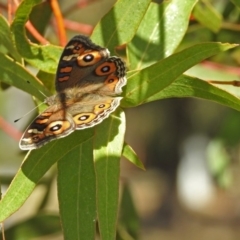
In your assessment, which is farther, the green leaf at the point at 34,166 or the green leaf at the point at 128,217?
the green leaf at the point at 128,217

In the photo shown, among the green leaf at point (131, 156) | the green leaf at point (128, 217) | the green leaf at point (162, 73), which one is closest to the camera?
the green leaf at point (162, 73)

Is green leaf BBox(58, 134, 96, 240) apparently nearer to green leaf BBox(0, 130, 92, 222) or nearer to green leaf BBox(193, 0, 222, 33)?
green leaf BBox(0, 130, 92, 222)

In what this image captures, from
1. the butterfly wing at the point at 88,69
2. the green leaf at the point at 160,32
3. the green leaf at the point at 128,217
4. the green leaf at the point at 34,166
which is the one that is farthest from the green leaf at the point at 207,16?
the green leaf at the point at 128,217

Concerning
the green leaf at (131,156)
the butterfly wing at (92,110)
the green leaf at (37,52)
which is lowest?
the green leaf at (131,156)

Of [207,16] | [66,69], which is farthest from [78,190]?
[207,16]

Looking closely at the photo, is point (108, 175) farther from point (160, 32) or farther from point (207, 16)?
point (207, 16)

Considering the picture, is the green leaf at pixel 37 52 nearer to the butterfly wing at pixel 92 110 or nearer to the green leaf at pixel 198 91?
the butterfly wing at pixel 92 110

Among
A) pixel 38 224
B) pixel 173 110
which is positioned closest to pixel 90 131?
pixel 38 224
